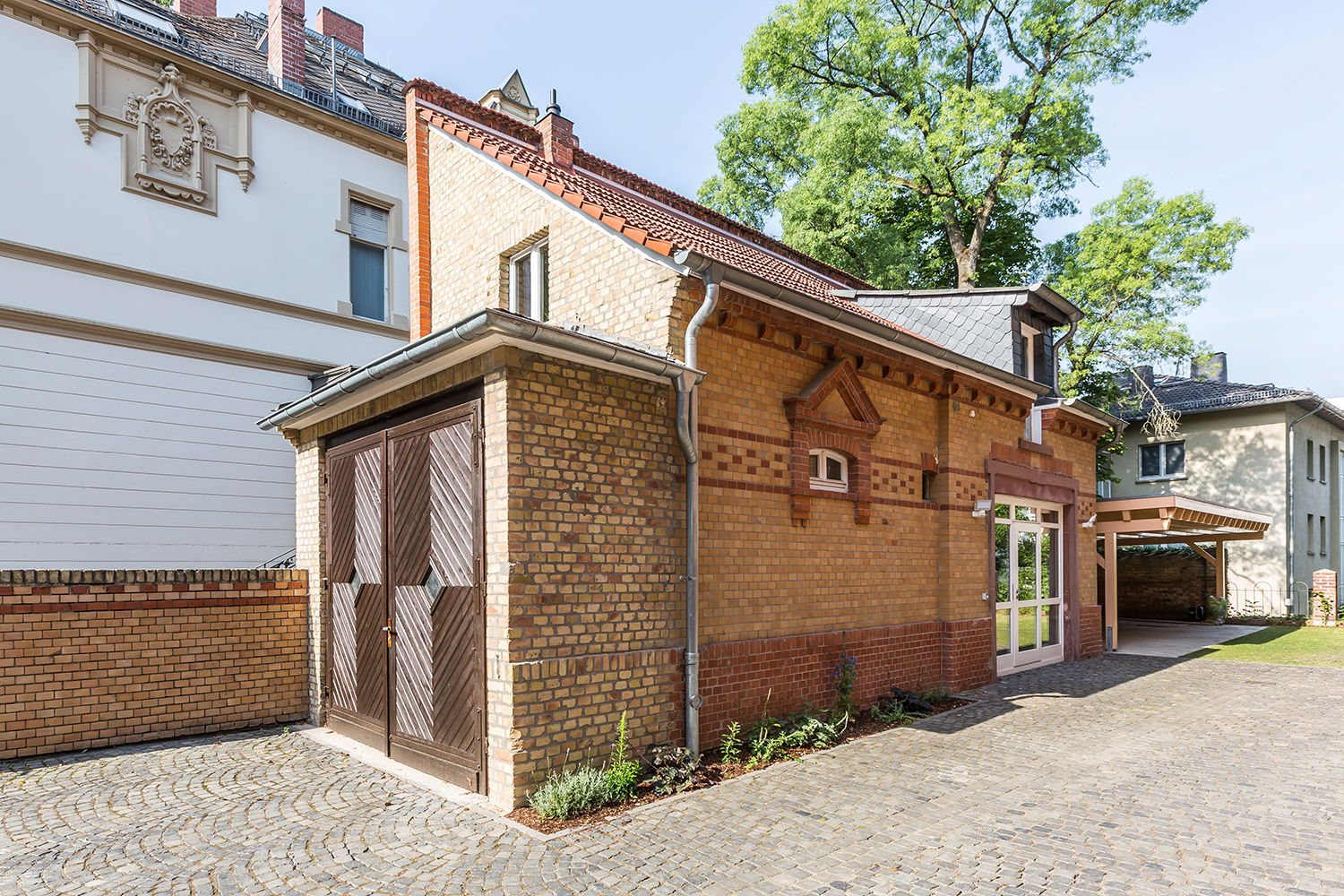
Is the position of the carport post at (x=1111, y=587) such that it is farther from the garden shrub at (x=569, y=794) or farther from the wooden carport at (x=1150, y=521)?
the garden shrub at (x=569, y=794)

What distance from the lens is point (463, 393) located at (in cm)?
606

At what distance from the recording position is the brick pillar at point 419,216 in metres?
10.9

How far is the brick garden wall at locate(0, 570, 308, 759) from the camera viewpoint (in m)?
6.74

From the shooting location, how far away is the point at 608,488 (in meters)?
6.12

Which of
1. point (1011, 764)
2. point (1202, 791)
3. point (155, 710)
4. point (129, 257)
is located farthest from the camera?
point (129, 257)

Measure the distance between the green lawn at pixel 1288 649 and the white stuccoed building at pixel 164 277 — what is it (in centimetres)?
1663

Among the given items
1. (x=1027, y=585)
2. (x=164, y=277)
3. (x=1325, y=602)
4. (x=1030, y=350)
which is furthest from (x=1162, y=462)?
(x=164, y=277)

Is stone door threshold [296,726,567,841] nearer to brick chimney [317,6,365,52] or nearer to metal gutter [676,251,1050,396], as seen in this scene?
metal gutter [676,251,1050,396]

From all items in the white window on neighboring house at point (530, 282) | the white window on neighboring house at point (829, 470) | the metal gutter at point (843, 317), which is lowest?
the white window on neighboring house at point (829, 470)

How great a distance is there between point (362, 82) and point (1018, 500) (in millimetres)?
15145

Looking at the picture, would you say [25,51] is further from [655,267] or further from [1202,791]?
[1202,791]

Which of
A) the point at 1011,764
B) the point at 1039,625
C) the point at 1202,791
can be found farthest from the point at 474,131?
the point at 1039,625

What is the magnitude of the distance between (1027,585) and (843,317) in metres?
6.90

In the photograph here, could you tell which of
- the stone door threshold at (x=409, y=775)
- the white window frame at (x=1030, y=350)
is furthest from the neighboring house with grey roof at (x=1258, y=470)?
the stone door threshold at (x=409, y=775)
